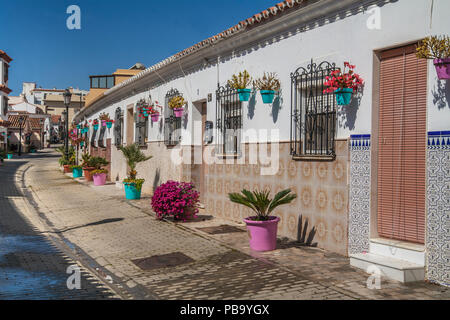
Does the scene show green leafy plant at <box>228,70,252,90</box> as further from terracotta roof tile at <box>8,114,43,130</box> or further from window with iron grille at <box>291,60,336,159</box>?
terracotta roof tile at <box>8,114,43,130</box>

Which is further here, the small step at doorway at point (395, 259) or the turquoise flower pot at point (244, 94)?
the turquoise flower pot at point (244, 94)

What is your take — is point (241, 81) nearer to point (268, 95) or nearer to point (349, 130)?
point (268, 95)

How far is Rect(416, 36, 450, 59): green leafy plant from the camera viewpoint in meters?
5.39

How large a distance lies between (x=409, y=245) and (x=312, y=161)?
221 centimetres

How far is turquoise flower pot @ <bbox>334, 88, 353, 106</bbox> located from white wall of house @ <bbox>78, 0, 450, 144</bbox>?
192 mm

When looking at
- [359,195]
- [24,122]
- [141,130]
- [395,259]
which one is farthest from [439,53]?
[24,122]

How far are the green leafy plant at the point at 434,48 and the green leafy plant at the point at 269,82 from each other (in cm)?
335

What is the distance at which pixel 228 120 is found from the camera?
34.8ft

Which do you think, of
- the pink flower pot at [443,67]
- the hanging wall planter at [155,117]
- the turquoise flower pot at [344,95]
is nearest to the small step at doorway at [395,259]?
the turquoise flower pot at [344,95]

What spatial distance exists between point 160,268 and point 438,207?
393cm

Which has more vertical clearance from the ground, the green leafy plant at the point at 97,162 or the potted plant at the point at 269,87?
the potted plant at the point at 269,87

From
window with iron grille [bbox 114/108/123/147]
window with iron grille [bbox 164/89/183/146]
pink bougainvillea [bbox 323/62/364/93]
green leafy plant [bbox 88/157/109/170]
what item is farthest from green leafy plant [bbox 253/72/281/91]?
green leafy plant [bbox 88/157/109/170]

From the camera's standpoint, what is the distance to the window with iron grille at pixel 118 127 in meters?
19.3

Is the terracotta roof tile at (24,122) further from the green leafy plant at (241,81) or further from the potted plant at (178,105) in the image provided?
the green leafy plant at (241,81)
